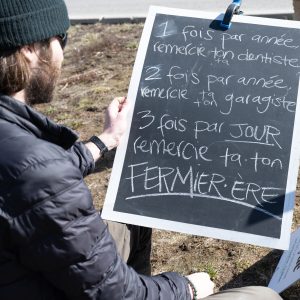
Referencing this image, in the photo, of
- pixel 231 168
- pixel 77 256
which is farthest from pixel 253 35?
pixel 77 256

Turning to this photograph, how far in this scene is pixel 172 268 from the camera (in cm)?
317

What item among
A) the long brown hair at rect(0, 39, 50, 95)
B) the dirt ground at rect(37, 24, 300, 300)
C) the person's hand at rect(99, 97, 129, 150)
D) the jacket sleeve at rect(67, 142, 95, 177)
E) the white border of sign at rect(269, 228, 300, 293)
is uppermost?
the long brown hair at rect(0, 39, 50, 95)

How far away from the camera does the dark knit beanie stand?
1.73m

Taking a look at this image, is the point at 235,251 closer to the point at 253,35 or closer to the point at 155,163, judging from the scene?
the point at 155,163

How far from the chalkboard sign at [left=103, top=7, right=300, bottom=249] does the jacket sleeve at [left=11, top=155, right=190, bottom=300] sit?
0.69m

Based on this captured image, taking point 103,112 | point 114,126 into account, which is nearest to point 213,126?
point 114,126

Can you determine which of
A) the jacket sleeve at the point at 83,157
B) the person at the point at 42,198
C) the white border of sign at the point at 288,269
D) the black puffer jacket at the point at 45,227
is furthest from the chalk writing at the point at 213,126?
the black puffer jacket at the point at 45,227

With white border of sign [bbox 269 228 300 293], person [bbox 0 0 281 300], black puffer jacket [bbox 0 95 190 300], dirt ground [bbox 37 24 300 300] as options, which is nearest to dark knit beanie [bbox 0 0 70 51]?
person [bbox 0 0 281 300]

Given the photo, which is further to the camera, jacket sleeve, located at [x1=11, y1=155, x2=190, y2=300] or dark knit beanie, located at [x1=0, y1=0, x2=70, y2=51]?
dark knit beanie, located at [x1=0, y1=0, x2=70, y2=51]

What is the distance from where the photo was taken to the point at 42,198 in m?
1.53

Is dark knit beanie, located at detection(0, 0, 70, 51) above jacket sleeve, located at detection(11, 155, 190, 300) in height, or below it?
above

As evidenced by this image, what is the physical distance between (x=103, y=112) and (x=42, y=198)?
334cm

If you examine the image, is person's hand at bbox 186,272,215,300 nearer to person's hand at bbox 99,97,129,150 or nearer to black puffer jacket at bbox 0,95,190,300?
black puffer jacket at bbox 0,95,190,300

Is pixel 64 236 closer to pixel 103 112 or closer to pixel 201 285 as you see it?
pixel 201 285
